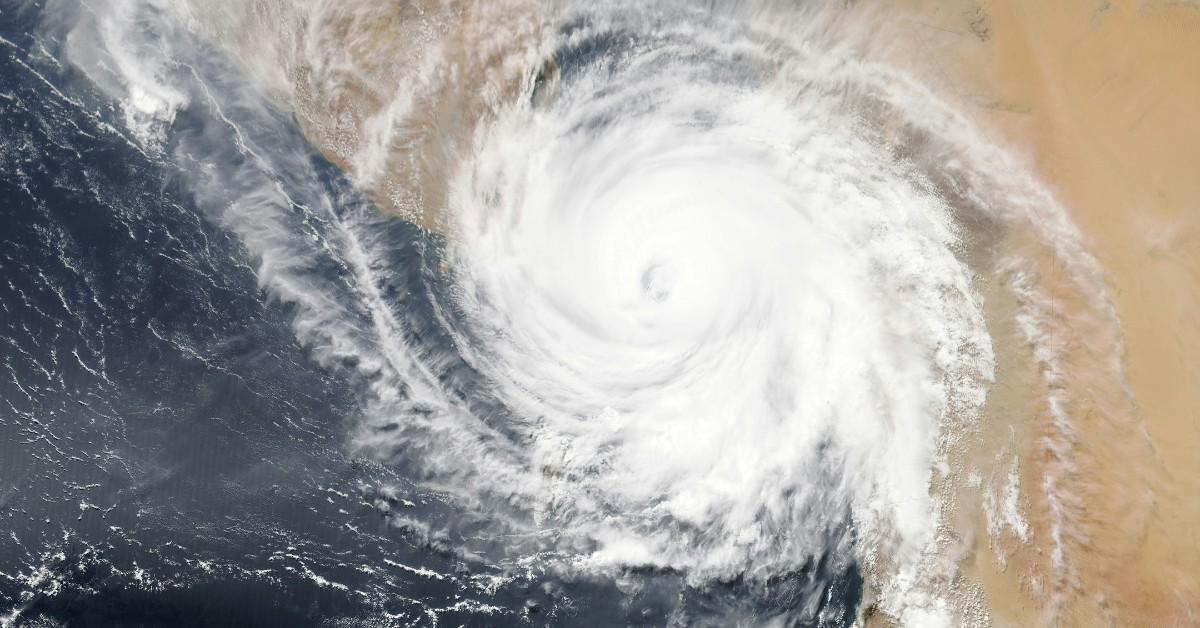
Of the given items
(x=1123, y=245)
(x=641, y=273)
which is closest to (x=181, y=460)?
(x=641, y=273)

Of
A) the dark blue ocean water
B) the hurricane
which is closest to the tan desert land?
the hurricane

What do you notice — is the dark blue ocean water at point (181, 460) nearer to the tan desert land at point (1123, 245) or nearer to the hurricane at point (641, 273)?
the hurricane at point (641, 273)

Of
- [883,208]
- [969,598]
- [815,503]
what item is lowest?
[969,598]

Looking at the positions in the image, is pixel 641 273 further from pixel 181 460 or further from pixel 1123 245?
pixel 181 460

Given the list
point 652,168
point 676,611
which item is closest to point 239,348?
point 652,168

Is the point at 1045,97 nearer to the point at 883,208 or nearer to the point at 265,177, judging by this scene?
the point at 883,208
